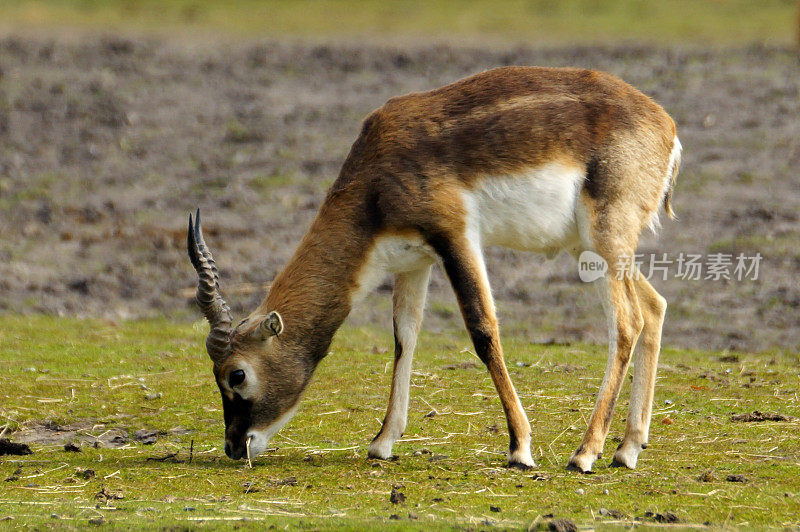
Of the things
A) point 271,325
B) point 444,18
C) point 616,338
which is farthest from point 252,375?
point 444,18

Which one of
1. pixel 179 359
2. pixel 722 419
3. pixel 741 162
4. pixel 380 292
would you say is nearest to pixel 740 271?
pixel 741 162

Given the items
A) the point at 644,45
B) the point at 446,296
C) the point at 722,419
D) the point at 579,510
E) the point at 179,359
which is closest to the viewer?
the point at 579,510

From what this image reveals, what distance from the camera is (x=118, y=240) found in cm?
1620

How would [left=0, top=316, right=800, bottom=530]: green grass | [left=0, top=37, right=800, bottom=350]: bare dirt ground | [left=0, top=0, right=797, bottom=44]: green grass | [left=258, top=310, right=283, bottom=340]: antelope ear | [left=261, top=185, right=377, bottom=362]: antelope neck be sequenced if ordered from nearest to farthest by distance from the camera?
[left=0, top=316, right=800, bottom=530]: green grass → [left=258, top=310, right=283, bottom=340]: antelope ear → [left=261, top=185, right=377, bottom=362]: antelope neck → [left=0, top=37, right=800, bottom=350]: bare dirt ground → [left=0, top=0, right=797, bottom=44]: green grass

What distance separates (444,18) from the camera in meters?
26.8

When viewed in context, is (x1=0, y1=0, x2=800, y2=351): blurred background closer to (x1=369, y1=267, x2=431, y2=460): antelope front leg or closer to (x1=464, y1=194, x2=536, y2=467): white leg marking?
(x1=369, y1=267, x2=431, y2=460): antelope front leg

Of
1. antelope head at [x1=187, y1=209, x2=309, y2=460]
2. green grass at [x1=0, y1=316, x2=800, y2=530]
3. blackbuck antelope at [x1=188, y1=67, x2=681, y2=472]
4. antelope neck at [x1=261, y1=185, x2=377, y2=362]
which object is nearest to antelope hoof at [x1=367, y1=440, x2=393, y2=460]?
blackbuck antelope at [x1=188, y1=67, x2=681, y2=472]

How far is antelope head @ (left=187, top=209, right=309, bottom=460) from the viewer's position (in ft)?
25.9

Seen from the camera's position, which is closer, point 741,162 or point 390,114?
point 390,114

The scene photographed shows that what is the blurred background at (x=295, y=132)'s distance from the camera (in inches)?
575

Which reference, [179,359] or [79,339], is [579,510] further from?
[79,339]

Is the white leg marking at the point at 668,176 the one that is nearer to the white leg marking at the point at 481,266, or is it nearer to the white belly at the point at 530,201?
the white belly at the point at 530,201

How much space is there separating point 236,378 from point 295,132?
12315 mm

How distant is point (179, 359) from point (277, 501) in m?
4.75
